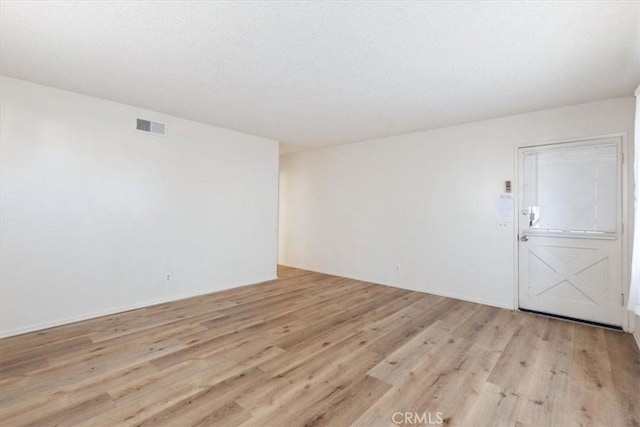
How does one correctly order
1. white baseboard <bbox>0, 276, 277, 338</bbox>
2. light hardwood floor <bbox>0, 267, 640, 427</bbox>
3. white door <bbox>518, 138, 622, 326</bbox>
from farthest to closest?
white door <bbox>518, 138, 622, 326</bbox> < white baseboard <bbox>0, 276, 277, 338</bbox> < light hardwood floor <bbox>0, 267, 640, 427</bbox>

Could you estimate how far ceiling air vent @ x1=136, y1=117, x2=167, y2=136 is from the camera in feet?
12.9

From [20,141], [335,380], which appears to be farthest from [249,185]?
[335,380]

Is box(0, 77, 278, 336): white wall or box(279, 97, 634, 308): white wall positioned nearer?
box(0, 77, 278, 336): white wall

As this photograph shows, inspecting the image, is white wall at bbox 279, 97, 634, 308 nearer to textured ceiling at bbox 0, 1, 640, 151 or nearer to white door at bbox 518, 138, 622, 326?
white door at bbox 518, 138, 622, 326

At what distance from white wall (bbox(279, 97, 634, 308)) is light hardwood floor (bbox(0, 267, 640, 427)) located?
93cm

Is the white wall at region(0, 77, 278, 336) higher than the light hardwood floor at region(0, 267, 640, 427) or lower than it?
higher

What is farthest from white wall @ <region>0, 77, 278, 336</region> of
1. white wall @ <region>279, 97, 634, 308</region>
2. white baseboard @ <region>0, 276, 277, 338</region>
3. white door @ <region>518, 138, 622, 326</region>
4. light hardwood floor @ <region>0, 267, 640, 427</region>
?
white door @ <region>518, 138, 622, 326</region>

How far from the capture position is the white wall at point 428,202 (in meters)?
4.00

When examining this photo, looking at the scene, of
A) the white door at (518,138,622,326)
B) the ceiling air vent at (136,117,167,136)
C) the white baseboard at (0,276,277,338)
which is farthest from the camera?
the ceiling air vent at (136,117,167,136)

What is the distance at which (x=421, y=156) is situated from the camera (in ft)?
16.1

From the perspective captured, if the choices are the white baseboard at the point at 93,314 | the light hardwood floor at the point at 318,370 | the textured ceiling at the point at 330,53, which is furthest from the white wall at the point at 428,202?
the white baseboard at the point at 93,314

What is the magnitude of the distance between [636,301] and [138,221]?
543 cm

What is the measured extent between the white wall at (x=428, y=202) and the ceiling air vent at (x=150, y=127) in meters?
3.17

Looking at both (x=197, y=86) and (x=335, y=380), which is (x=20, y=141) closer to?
(x=197, y=86)
